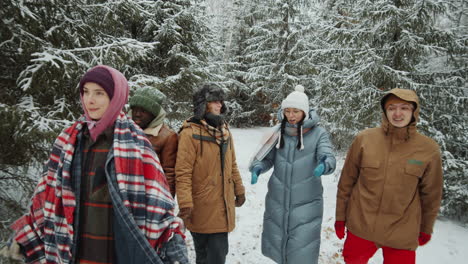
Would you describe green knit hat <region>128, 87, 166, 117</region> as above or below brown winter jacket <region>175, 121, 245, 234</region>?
above

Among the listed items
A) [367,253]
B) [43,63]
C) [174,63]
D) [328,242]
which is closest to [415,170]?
[367,253]

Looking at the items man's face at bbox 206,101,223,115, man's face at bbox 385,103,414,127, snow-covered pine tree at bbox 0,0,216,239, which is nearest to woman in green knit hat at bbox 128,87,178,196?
man's face at bbox 206,101,223,115

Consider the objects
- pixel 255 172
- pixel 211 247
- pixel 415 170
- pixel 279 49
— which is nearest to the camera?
pixel 415 170

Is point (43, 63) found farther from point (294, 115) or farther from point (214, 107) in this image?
point (294, 115)

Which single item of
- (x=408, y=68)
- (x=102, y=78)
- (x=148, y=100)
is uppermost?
(x=408, y=68)

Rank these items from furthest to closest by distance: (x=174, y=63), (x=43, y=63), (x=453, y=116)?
(x=174, y=63), (x=453, y=116), (x=43, y=63)

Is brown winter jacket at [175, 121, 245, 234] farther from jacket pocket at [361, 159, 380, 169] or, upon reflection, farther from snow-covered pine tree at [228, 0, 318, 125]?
snow-covered pine tree at [228, 0, 318, 125]

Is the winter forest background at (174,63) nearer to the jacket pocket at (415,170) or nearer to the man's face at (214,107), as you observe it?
the man's face at (214,107)

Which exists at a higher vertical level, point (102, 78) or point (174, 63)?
point (174, 63)

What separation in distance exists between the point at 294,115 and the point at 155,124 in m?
1.69

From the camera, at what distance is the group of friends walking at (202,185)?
5.31 feet

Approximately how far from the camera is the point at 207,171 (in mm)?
2932

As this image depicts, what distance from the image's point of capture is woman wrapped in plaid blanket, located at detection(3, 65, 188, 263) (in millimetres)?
1600

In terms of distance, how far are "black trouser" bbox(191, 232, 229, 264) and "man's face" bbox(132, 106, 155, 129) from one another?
1494 millimetres
